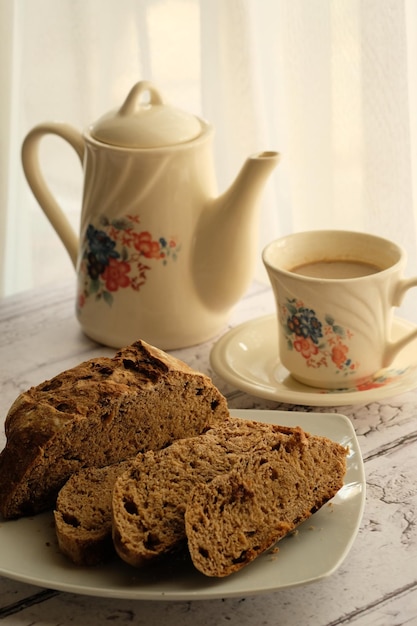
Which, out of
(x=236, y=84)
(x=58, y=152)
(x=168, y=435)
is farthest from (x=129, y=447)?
(x=58, y=152)

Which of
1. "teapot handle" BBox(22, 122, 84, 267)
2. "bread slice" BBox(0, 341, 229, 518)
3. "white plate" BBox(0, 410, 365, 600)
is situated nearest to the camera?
"white plate" BBox(0, 410, 365, 600)

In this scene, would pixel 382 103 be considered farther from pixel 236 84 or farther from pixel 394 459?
pixel 394 459

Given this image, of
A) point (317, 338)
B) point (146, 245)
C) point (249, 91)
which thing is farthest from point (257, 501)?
point (249, 91)

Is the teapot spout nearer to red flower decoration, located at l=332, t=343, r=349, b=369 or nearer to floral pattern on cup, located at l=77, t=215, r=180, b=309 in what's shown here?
floral pattern on cup, located at l=77, t=215, r=180, b=309

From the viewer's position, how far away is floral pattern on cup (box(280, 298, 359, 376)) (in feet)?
Answer: 3.77

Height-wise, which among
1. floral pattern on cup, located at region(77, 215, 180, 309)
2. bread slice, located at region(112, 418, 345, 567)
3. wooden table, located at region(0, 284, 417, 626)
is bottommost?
wooden table, located at region(0, 284, 417, 626)

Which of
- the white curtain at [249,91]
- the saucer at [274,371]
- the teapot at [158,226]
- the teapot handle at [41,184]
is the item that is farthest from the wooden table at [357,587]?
the white curtain at [249,91]

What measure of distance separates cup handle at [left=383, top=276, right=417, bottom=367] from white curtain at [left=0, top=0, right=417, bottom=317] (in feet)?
1.11

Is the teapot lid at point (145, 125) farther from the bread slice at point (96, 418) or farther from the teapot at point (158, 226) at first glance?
the bread slice at point (96, 418)

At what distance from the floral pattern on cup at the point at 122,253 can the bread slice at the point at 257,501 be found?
43 centimetres

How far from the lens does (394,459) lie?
1066 millimetres

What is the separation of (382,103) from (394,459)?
61cm

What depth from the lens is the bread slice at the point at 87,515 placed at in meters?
0.85

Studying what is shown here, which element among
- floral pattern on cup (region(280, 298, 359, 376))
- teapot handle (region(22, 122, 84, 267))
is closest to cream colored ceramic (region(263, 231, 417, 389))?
floral pattern on cup (region(280, 298, 359, 376))
